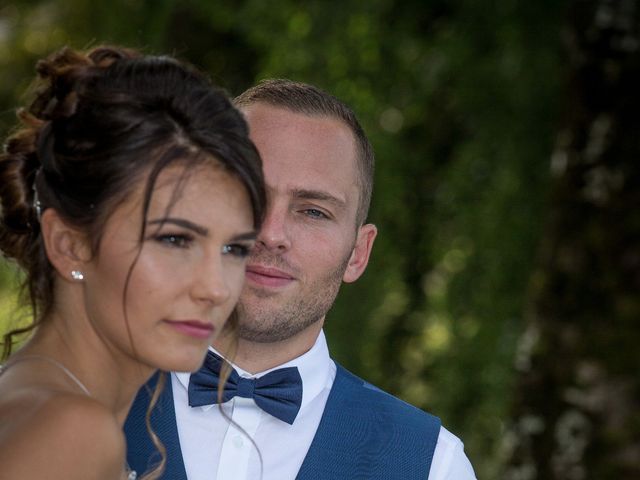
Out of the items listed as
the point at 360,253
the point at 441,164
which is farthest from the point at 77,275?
the point at 441,164

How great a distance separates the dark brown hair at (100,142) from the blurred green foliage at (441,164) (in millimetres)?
2975

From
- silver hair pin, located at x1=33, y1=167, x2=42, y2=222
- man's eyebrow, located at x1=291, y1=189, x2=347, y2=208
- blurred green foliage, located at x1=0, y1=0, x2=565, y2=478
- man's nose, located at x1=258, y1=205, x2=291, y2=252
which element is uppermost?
silver hair pin, located at x1=33, y1=167, x2=42, y2=222

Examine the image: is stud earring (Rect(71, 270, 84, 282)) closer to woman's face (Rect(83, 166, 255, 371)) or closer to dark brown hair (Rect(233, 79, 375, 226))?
woman's face (Rect(83, 166, 255, 371))

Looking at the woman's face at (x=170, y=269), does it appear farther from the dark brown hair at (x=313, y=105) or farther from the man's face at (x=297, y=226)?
the dark brown hair at (x=313, y=105)

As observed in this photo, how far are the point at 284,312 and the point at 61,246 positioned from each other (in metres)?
0.92

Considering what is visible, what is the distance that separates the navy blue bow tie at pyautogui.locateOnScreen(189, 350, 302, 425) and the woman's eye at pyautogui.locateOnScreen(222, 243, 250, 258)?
0.76m

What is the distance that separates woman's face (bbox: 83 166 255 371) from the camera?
2.16m

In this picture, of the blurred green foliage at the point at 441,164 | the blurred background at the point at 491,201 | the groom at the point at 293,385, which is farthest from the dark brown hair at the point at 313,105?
the blurred green foliage at the point at 441,164

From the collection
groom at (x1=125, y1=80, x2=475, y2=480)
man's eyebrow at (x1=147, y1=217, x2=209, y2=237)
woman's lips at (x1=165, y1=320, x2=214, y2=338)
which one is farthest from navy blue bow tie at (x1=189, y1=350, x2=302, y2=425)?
man's eyebrow at (x1=147, y1=217, x2=209, y2=237)

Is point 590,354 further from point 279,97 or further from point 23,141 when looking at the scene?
point 23,141

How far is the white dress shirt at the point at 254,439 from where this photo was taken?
9.72 feet

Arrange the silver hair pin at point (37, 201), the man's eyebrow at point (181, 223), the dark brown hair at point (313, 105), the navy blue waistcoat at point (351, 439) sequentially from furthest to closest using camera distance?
1. the dark brown hair at point (313, 105)
2. the navy blue waistcoat at point (351, 439)
3. the silver hair pin at point (37, 201)
4. the man's eyebrow at point (181, 223)

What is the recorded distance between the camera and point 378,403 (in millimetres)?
3164

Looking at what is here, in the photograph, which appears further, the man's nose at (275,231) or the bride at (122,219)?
the man's nose at (275,231)
